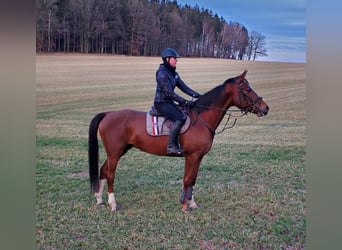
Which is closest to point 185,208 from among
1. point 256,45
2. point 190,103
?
point 190,103

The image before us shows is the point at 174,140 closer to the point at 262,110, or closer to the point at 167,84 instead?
the point at 167,84

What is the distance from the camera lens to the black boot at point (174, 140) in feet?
10.2

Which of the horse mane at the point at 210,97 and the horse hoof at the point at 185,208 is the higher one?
the horse mane at the point at 210,97

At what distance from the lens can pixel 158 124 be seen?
124 inches

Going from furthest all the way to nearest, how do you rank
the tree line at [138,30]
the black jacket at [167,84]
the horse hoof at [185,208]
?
the tree line at [138,30] < the horse hoof at [185,208] < the black jacket at [167,84]

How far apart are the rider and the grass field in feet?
0.38

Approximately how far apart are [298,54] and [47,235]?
6.93 feet

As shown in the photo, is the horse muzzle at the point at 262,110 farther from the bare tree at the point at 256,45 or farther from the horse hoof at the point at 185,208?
the horse hoof at the point at 185,208

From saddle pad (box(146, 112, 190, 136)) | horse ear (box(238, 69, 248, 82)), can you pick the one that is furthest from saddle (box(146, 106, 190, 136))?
horse ear (box(238, 69, 248, 82))

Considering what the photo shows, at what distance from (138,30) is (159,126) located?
0.75 meters

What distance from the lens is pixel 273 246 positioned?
9.77 ft

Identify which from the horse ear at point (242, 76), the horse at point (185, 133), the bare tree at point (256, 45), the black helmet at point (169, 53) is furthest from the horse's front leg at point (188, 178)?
the bare tree at point (256, 45)

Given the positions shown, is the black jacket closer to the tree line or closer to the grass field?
the grass field

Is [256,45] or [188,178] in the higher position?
[256,45]
